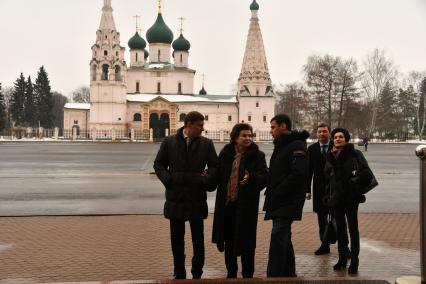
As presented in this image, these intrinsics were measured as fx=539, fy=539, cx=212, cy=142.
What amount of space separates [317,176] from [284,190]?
2.15 metres

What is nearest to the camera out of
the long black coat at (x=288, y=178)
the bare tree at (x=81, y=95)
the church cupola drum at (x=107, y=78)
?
the long black coat at (x=288, y=178)

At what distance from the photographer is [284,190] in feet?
19.0

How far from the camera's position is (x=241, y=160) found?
5.95 m

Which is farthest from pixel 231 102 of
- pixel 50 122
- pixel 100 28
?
pixel 50 122

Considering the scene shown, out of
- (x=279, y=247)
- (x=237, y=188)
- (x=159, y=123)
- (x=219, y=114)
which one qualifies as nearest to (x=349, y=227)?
Answer: (x=279, y=247)

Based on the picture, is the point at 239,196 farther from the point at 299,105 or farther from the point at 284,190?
the point at 299,105

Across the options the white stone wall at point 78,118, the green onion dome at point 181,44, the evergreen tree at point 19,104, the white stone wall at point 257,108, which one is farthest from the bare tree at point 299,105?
the evergreen tree at point 19,104

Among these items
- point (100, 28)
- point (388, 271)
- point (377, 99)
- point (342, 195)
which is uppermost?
point (100, 28)

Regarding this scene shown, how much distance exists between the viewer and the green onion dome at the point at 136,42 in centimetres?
8638

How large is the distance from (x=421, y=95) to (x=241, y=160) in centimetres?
Result: 7622

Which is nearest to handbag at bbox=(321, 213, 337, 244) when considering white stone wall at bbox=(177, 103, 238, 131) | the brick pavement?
the brick pavement

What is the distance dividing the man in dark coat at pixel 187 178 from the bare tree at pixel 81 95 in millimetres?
123766

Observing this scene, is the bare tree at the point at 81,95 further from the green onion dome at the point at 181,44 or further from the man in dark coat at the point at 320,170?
the man in dark coat at the point at 320,170

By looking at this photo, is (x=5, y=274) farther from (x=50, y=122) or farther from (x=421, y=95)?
(x=50, y=122)
